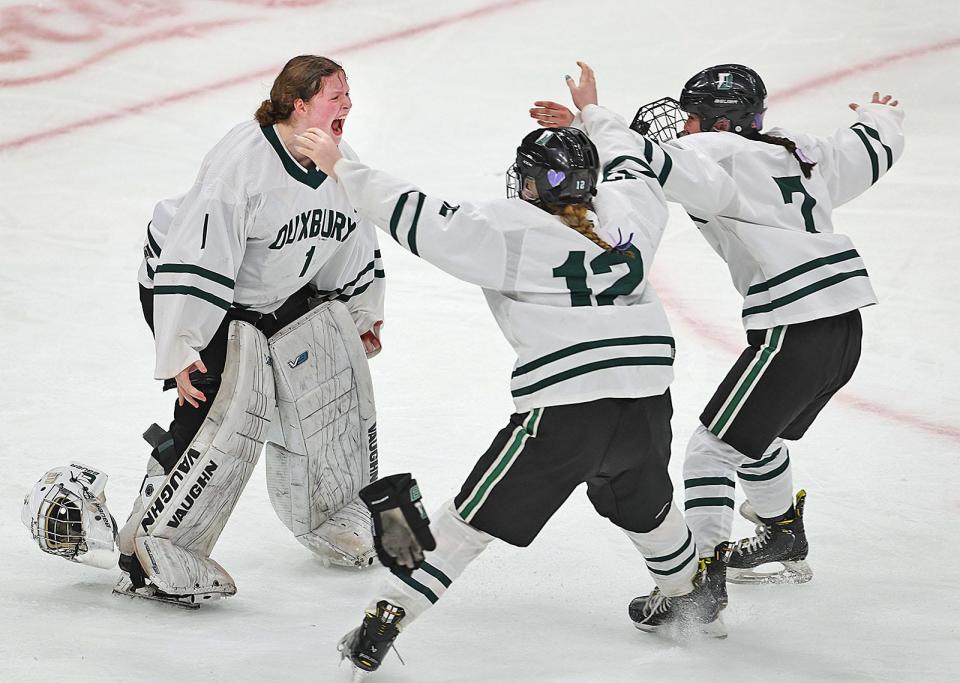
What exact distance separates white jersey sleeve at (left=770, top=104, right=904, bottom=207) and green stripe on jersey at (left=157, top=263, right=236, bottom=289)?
4.05ft

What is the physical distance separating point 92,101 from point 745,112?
486cm

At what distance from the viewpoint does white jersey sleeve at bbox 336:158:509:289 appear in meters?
2.07

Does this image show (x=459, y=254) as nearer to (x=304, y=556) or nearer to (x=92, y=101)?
(x=304, y=556)

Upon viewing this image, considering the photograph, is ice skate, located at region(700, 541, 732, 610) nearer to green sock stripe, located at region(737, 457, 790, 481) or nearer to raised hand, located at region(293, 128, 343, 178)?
green sock stripe, located at region(737, 457, 790, 481)

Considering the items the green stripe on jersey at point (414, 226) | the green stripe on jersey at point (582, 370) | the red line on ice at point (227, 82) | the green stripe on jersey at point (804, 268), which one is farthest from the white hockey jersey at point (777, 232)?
the red line on ice at point (227, 82)

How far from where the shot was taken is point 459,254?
6.79ft

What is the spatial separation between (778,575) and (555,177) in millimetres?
1248

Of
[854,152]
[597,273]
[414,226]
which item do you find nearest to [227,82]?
[854,152]

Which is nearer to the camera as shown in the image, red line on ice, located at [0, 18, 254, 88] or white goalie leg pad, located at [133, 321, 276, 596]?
white goalie leg pad, located at [133, 321, 276, 596]

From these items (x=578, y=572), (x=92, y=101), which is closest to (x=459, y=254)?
(x=578, y=572)

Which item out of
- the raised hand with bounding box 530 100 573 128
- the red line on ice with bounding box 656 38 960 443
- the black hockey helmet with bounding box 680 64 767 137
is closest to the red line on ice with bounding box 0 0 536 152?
the red line on ice with bounding box 656 38 960 443

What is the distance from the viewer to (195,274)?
7.88 feet

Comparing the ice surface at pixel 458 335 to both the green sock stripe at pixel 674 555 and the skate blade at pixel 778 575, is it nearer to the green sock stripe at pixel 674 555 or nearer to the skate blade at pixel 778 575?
the skate blade at pixel 778 575

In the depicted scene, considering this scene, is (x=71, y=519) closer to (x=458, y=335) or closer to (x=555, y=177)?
(x=555, y=177)
